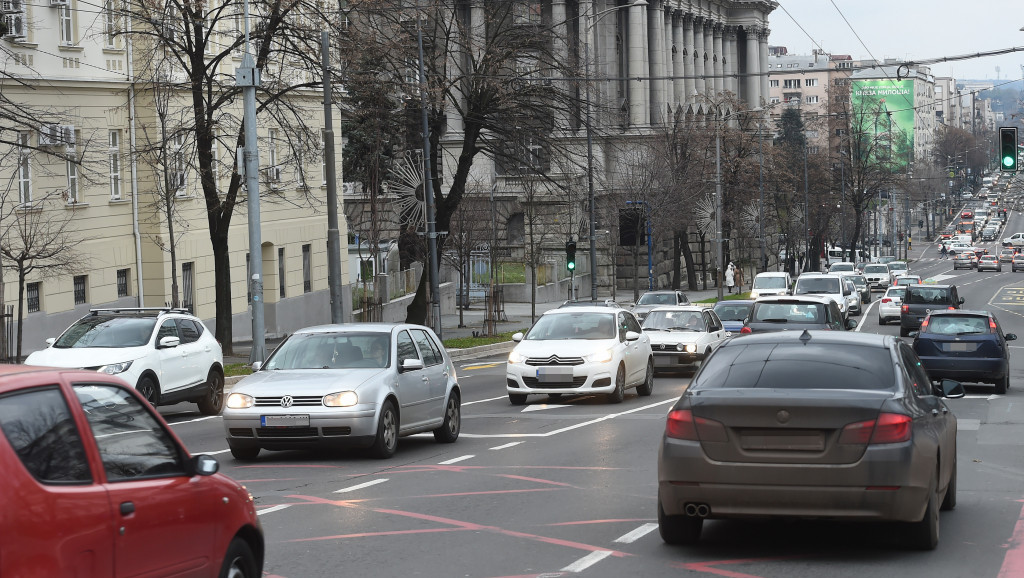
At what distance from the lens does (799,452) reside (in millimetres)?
8984

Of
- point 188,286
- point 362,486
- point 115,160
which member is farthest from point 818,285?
point 362,486

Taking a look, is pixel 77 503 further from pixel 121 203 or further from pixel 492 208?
pixel 492 208

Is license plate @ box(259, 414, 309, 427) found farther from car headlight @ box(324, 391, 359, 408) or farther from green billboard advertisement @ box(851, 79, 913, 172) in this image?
green billboard advertisement @ box(851, 79, 913, 172)

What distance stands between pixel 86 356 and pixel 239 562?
13761mm

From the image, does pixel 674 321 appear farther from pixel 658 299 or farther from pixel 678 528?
pixel 678 528

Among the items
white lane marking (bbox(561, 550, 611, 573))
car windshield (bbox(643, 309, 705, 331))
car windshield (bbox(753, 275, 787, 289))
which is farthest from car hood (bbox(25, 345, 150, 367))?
car windshield (bbox(753, 275, 787, 289))

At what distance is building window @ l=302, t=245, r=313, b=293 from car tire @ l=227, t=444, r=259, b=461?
116ft

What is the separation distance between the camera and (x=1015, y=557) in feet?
31.0

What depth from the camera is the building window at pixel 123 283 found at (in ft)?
125

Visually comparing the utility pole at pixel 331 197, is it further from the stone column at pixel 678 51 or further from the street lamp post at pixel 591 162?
the stone column at pixel 678 51

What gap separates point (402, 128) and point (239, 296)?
279 inches

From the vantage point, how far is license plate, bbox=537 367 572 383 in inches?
873

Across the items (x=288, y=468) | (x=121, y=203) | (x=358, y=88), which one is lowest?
(x=288, y=468)

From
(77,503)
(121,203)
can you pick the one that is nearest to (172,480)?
(77,503)
